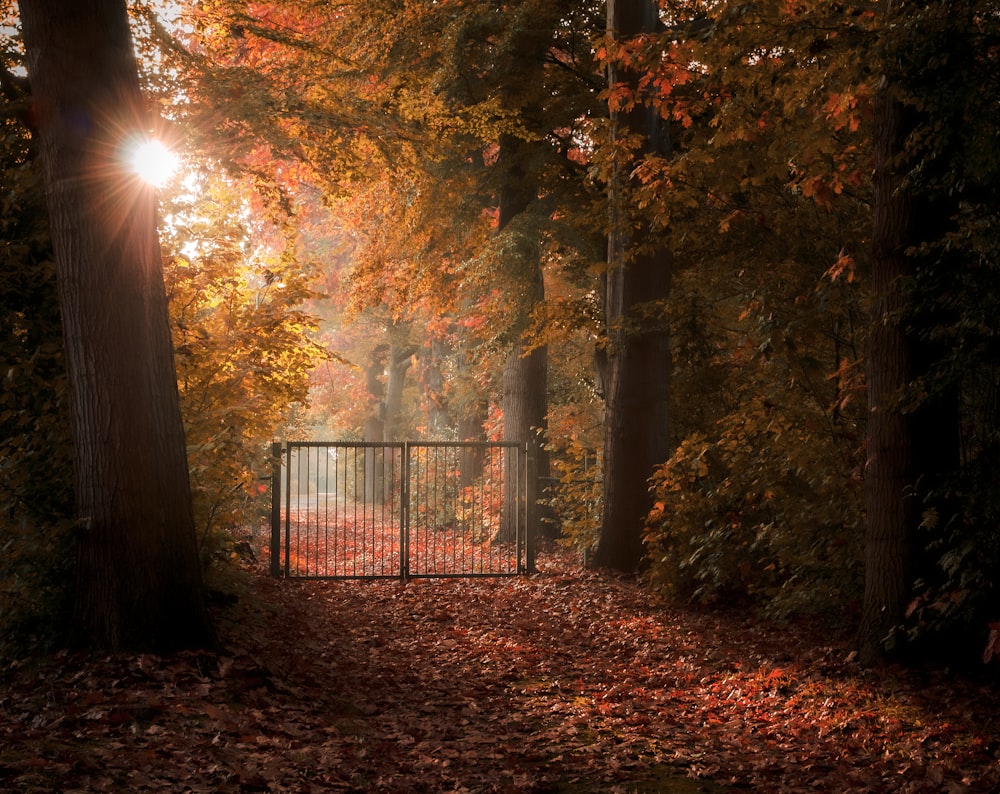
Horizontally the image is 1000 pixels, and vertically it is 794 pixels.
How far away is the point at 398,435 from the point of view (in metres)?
33.8

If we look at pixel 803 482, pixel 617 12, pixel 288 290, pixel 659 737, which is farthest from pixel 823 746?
pixel 617 12

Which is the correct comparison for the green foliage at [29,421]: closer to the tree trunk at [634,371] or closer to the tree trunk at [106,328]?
the tree trunk at [106,328]

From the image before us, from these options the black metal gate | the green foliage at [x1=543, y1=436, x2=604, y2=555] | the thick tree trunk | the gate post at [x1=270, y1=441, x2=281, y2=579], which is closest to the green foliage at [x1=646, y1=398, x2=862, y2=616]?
the thick tree trunk

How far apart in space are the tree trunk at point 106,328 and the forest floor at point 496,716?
0.46 metres

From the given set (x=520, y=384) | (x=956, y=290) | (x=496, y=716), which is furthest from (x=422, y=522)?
(x=956, y=290)

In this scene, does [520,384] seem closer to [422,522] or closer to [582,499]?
[582,499]

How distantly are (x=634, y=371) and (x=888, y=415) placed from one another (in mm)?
5236

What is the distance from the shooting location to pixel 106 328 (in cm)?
695

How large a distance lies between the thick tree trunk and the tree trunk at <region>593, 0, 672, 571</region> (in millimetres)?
4810

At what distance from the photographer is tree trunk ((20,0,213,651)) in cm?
686

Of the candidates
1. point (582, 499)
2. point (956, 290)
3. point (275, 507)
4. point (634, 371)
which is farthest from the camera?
point (582, 499)

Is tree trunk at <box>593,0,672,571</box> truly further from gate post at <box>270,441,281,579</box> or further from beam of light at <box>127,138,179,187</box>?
beam of light at <box>127,138,179,187</box>

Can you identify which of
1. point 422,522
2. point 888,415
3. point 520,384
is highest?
point 520,384

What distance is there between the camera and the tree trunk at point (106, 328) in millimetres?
6855
